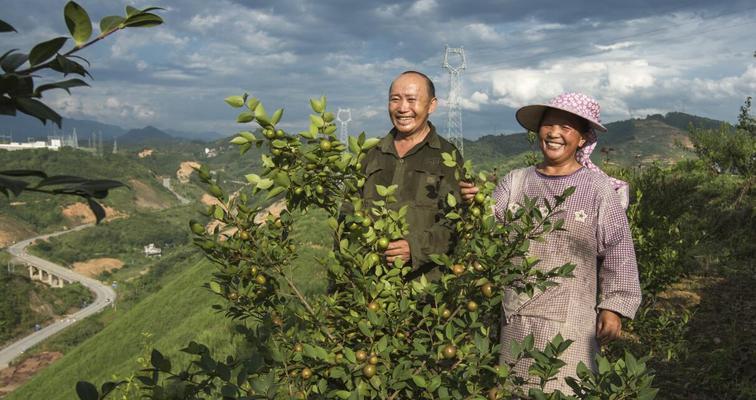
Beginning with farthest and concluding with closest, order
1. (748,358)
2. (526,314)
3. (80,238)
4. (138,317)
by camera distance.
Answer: (80,238), (138,317), (748,358), (526,314)

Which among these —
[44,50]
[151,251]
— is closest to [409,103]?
[44,50]

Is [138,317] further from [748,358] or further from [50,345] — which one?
[50,345]

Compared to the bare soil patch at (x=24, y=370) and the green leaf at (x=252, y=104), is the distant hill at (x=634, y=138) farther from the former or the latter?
the green leaf at (x=252, y=104)

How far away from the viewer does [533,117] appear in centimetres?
341

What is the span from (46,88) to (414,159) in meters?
2.52

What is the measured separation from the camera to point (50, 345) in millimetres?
77938

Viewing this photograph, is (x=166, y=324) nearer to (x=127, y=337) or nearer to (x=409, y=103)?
(x=127, y=337)

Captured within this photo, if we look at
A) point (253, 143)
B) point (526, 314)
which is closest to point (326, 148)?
point (253, 143)

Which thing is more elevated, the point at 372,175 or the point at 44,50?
the point at 44,50

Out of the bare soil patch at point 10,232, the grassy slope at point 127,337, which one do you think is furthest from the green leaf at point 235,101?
the bare soil patch at point 10,232

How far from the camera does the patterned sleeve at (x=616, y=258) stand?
119 inches

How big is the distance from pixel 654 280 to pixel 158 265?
369 ft

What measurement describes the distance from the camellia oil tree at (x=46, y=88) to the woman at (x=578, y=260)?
2520mm

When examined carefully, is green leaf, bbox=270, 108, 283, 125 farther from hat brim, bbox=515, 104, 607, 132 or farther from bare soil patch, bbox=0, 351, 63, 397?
bare soil patch, bbox=0, 351, 63, 397
